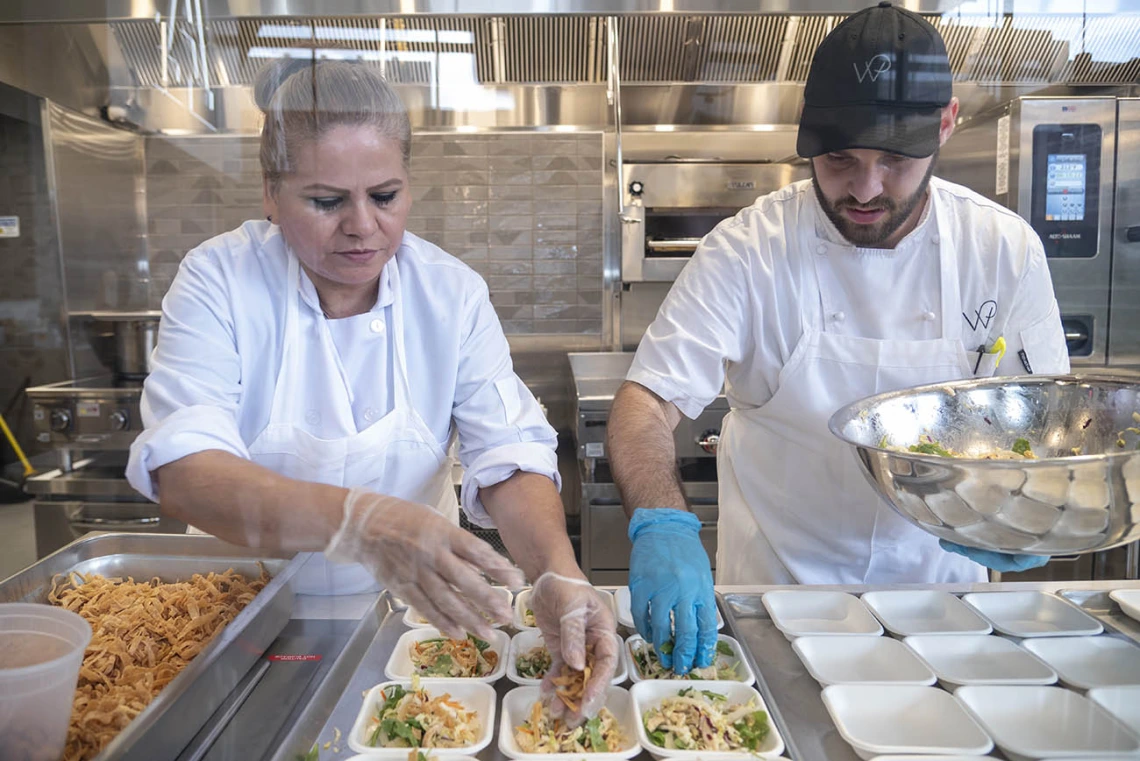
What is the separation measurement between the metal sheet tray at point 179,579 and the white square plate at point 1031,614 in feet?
3.45

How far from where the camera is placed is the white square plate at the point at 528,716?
96 cm

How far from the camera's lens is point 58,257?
1.01 metres

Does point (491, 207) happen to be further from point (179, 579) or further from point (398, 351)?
point (179, 579)

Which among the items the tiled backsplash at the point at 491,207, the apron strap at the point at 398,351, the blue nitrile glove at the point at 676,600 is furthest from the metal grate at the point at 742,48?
the blue nitrile glove at the point at 676,600

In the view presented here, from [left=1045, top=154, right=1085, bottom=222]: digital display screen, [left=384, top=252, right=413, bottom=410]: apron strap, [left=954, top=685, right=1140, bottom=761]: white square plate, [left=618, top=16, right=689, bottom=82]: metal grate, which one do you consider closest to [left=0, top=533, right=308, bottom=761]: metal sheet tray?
[left=384, top=252, right=413, bottom=410]: apron strap

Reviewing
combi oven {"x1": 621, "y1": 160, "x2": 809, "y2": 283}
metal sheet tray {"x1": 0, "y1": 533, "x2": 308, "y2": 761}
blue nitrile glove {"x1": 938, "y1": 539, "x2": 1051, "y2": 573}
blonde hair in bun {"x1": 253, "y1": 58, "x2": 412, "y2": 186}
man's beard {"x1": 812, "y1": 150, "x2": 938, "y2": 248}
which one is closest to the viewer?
metal sheet tray {"x1": 0, "y1": 533, "x2": 308, "y2": 761}

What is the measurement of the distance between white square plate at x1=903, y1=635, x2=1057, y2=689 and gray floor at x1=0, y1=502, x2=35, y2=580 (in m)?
1.20

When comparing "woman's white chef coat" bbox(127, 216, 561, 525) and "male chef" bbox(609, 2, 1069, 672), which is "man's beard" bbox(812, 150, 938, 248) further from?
"woman's white chef coat" bbox(127, 216, 561, 525)

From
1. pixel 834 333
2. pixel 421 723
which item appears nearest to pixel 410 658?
pixel 421 723

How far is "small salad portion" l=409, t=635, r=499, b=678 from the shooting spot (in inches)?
45.6

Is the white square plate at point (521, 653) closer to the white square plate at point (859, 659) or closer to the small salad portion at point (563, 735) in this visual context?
the small salad portion at point (563, 735)

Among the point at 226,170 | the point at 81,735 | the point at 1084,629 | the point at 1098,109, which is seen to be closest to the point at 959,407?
the point at 1084,629

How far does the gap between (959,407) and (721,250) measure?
572 mm

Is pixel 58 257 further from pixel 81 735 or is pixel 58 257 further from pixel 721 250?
pixel 721 250
